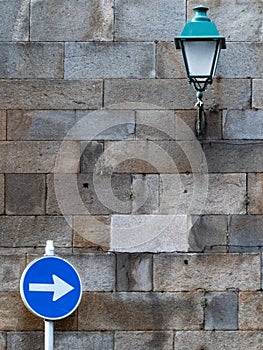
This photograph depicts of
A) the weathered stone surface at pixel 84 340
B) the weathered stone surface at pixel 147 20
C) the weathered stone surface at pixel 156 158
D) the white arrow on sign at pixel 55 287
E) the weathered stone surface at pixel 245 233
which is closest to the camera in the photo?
the white arrow on sign at pixel 55 287


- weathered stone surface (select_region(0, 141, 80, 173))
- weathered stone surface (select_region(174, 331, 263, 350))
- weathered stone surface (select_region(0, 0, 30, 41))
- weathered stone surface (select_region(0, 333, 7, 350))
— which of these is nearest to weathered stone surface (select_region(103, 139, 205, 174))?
weathered stone surface (select_region(0, 141, 80, 173))

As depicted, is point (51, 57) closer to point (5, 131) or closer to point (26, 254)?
point (5, 131)

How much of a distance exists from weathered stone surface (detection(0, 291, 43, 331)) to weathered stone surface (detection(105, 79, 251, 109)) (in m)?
1.83

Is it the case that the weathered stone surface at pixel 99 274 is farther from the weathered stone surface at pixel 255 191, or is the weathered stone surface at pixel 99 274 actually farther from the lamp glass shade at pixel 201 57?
the lamp glass shade at pixel 201 57

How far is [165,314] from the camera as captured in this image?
28.7ft

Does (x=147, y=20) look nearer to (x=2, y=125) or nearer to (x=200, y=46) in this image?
(x=200, y=46)

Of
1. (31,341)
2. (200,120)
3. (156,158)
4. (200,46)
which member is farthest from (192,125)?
(31,341)

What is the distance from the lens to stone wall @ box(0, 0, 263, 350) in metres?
8.74

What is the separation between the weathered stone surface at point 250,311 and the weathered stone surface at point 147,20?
2.28 metres

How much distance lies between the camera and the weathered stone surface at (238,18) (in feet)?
29.6

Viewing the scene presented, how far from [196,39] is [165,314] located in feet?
7.43

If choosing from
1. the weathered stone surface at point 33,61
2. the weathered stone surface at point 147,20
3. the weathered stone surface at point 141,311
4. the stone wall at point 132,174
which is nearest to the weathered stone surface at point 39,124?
the stone wall at point 132,174

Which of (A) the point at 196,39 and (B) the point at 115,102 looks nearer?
(A) the point at 196,39

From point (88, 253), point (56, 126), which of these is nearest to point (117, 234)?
point (88, 253)
